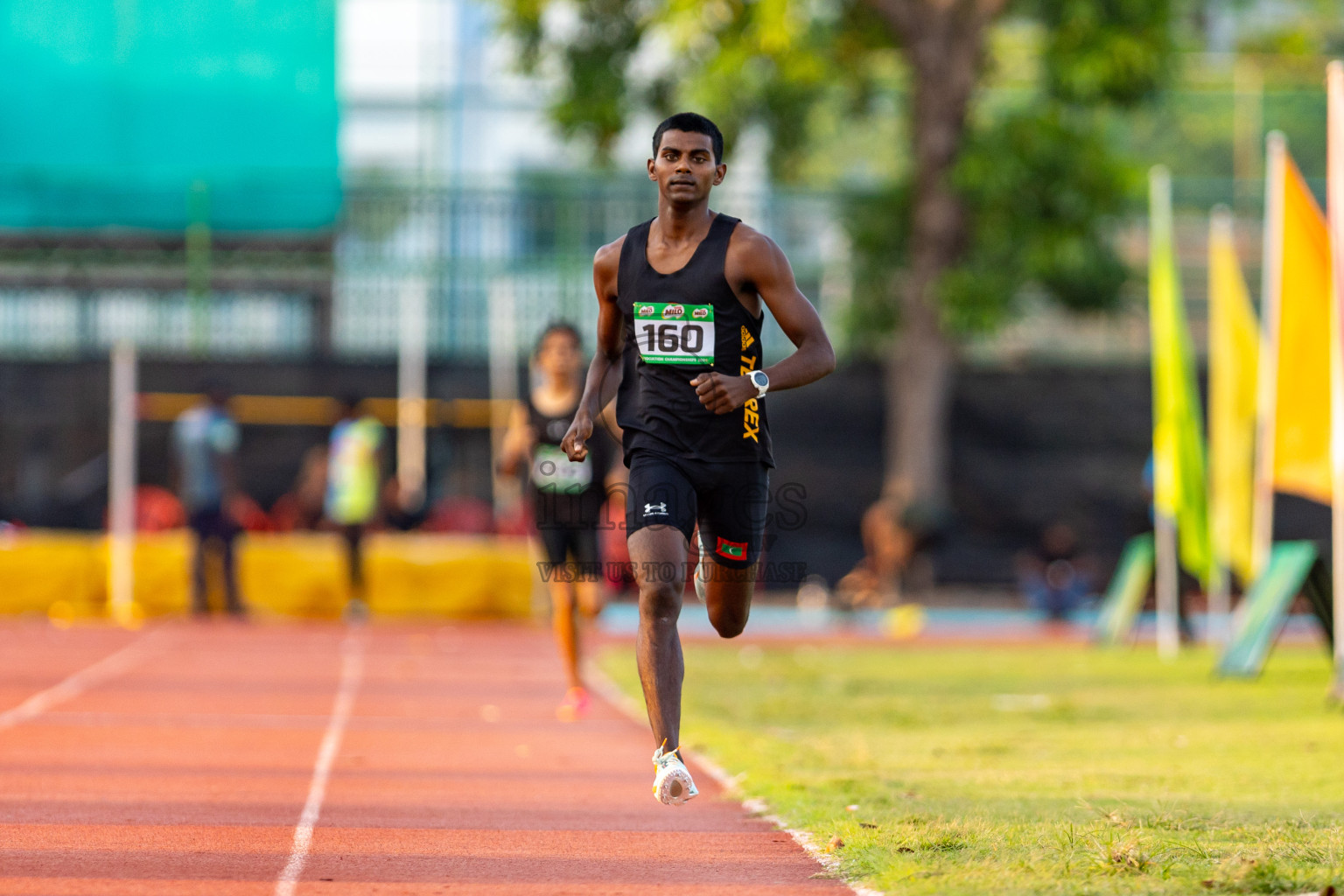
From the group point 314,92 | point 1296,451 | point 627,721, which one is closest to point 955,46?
point 314,92

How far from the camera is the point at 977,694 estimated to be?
Answer: 37.7ft

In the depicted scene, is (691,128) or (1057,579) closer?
(691,128)

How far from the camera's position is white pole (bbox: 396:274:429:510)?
2219 cm

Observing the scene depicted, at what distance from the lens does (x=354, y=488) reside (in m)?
17.0

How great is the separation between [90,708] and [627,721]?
2.86 meters

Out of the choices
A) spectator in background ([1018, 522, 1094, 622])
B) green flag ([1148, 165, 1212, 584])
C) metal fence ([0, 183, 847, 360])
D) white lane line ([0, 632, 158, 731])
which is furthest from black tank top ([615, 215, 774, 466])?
metal fence ([0, 183, 847, 360])

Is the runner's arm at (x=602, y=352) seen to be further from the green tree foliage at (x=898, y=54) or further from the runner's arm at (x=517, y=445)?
the green tree foliage at (x=898, y=54)

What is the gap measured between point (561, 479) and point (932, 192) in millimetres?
13579

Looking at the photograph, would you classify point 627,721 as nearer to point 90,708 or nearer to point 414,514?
point 90,708

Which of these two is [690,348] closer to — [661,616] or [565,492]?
[661,616]

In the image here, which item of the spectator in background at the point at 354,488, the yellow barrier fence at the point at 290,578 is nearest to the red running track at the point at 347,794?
the spectator in background at the point at 354,488

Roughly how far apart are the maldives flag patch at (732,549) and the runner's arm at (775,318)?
49cm

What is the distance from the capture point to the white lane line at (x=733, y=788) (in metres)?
5.08

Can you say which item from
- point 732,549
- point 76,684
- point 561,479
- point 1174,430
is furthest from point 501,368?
point 732,549
